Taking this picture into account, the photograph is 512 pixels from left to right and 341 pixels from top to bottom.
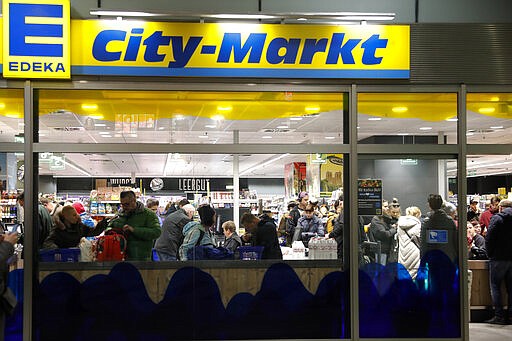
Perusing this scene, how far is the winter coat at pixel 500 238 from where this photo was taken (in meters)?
8.09

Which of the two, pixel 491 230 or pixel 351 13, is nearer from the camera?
pixel 351 13

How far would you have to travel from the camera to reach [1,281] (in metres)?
5.22

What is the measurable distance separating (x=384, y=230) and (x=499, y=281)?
8.61 feet

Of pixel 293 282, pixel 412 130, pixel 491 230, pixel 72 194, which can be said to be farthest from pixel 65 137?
pixel 491 230

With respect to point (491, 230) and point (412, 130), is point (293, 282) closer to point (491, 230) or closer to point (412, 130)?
point (412, 130)

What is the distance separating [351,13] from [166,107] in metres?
1.91

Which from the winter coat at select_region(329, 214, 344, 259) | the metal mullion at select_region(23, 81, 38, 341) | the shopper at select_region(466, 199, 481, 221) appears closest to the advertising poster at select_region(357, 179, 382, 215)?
the winter coat at select_region(329, 214, 344, 259)

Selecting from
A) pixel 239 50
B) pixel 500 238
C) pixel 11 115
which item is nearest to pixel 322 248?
pixel 239 50

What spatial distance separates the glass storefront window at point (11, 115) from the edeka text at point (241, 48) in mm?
814

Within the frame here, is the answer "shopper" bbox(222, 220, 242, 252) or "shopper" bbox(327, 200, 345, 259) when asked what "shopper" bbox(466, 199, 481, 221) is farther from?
"shopper" bbox(222, 220, 242, 252)

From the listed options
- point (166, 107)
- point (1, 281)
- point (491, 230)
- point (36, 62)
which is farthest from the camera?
point (491, 230)

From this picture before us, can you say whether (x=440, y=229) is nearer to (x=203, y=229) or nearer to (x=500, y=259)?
(x=500, y=259)

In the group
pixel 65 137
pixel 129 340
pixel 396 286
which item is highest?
pixel 65 137

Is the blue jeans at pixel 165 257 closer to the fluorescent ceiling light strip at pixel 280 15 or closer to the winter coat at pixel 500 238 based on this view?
the fluorescent ceiling light strip at pixel 280 15
